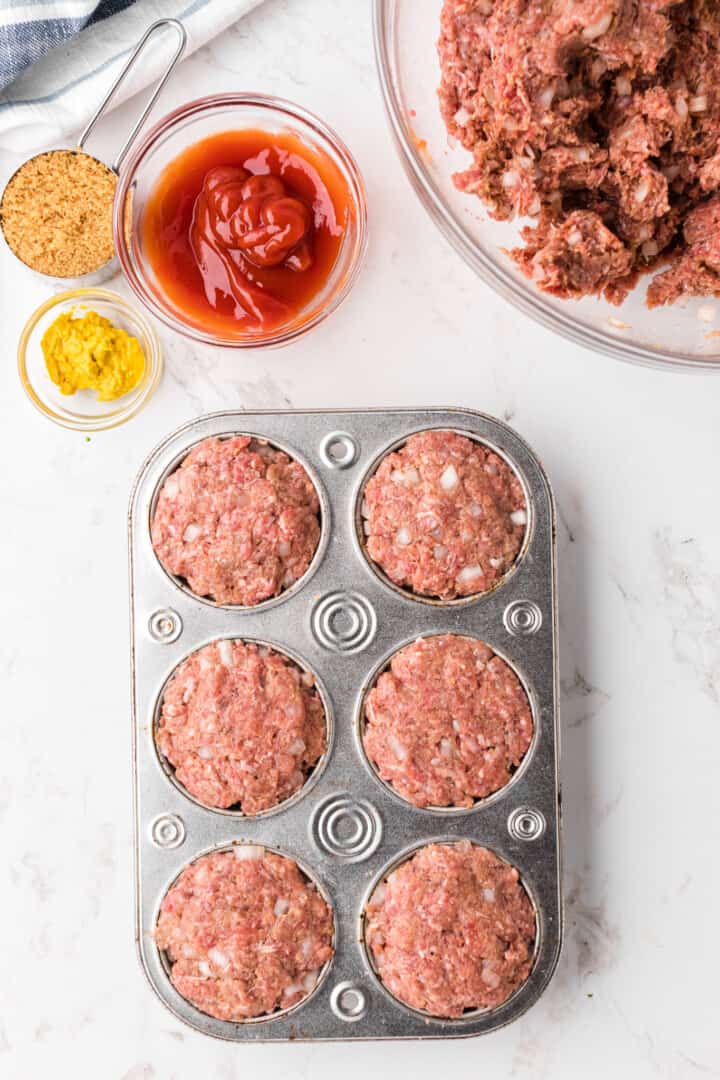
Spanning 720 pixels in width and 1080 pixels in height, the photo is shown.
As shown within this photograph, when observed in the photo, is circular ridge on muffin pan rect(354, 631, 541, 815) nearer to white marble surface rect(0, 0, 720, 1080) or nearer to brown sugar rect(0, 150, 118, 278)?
white marble surface rect(0, 0, 720, 1080)

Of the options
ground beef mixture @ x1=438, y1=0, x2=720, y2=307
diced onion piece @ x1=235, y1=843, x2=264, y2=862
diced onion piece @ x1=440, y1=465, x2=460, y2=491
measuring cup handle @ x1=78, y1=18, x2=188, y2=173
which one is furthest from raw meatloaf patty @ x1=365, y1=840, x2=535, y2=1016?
measuring cup handle @ x1=78, y1=18, x2=188, y2=173

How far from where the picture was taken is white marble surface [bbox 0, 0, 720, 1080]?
2.48 m

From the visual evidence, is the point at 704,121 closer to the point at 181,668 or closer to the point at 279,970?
the point at 181,668

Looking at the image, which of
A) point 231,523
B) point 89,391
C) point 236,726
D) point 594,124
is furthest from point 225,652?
point 594,124

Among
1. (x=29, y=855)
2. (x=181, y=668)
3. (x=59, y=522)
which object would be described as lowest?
(x=29, y=855)

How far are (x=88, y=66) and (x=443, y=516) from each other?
1.26 meters

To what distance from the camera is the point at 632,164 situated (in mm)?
1772

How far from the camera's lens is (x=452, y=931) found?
2197mm

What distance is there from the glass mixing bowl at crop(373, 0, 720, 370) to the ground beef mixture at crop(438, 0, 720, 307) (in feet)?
0.38

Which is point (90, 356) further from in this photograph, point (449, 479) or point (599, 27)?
point (599, 27)

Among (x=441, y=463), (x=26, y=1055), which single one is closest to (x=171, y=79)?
(x=441, y=463)

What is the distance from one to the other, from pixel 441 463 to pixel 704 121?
79 centimetres

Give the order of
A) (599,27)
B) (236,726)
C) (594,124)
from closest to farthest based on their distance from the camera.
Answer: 1. (599,27)
2. (594,124)
3. (236,726)

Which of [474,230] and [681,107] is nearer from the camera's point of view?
[681,107]
